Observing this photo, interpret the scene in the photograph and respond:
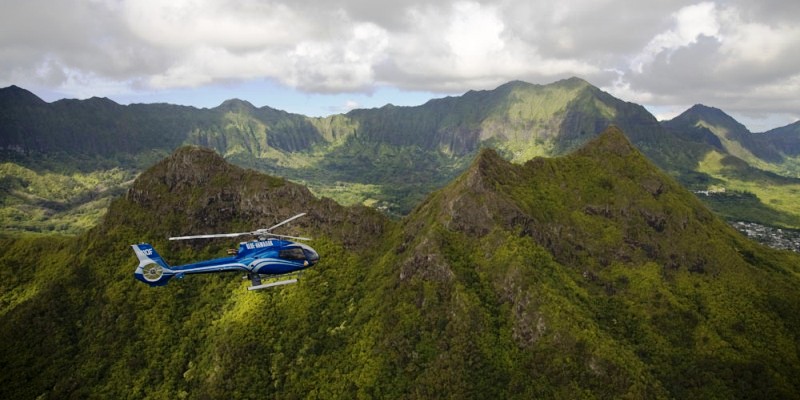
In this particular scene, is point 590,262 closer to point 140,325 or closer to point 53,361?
point 140,325

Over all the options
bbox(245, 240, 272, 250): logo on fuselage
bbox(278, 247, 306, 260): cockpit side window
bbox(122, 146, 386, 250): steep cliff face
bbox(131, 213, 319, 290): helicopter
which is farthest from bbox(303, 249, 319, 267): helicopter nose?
bbox(122, 146, 386, 250): steep cliff face

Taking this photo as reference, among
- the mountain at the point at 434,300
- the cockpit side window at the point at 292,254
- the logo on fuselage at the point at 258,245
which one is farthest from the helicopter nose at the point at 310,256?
the mountain at the point at 434,300

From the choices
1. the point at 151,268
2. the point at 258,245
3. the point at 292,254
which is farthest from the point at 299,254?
the point at 151,268

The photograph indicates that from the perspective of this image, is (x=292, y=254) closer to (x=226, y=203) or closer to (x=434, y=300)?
(x=434, y=300)

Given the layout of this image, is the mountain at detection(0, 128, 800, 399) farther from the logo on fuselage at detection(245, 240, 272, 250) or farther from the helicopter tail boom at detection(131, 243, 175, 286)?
the helicopter tail boom at detection(131, 243, 175, 286)

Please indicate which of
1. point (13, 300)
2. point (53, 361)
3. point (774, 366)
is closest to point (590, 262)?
point (774, 366)
